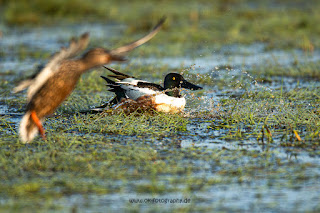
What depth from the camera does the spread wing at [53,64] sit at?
184 inches

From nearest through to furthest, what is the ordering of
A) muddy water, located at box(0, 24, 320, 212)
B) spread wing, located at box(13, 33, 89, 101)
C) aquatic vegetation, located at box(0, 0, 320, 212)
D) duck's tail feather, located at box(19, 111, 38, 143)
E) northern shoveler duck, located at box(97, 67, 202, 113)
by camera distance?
1. muddy water, located at box(0, 24, 320, 212)
2. aquatic vegetation, located at box(0, 0, 320, 212)
3. spread wing, located at box(13, 33, 89, 101)
4. duck's tail feather, located at box(19, 111, 38, 143)
5. northern shoveler duck, located at box(97, 67, 202, 113)

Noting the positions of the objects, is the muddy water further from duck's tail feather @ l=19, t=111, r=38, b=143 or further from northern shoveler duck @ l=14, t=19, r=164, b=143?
duck's tail feather @ l=19, t=111, r=38, b=143

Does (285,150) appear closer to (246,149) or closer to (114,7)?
(246,149)

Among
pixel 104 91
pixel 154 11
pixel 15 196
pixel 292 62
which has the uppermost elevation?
pixel 154 11

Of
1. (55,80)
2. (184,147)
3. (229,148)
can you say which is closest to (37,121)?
(55,80)

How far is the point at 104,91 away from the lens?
7.55m

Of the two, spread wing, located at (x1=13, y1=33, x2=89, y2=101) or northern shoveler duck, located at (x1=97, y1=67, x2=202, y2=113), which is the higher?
spread wing, located at (x1=13, y1=33, x2=89, y2=101)

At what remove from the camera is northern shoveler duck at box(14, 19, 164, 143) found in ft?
15.6

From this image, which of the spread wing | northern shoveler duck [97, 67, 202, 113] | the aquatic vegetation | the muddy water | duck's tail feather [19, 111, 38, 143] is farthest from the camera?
northern shoveler duck [97, 67, 202, 113]

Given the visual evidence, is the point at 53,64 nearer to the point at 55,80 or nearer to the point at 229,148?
the point at 55,80

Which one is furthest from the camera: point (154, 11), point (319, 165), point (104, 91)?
point (154, 11)

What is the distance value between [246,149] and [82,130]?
1.73 metres

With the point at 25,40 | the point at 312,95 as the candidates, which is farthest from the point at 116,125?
the point at 25,40

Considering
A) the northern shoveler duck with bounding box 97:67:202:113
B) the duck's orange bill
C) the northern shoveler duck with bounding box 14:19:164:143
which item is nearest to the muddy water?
the northern shoveler duck with bounding box 97:67:202:113
